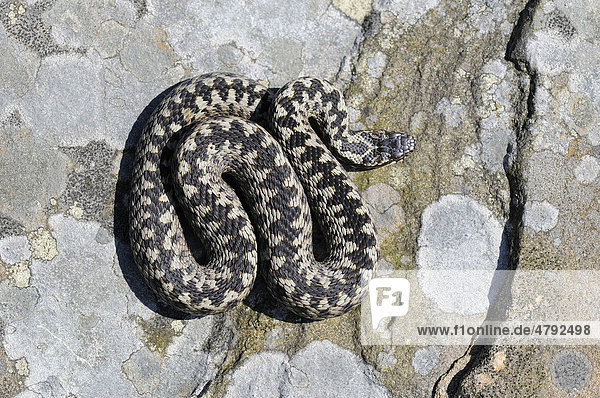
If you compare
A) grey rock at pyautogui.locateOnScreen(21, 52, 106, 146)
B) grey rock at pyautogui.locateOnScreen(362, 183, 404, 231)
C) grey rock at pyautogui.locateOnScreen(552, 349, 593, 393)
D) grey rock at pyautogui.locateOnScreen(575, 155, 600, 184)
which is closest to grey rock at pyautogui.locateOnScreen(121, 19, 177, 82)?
grey rock at pyautogui.locateOnScreen(21, 52, 106, 146)

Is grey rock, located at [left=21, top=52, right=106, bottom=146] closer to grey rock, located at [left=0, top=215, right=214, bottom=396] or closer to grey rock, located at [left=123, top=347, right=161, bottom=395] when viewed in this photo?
grey rock, located at [left=0, top=215, right=214, bottom=396]

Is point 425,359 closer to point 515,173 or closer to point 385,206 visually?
point 385,206

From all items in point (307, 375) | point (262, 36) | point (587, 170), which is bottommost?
point (307, 375)

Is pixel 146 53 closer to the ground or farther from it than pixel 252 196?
farther from it

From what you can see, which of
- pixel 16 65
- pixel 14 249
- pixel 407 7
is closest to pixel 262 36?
pixel 407 7

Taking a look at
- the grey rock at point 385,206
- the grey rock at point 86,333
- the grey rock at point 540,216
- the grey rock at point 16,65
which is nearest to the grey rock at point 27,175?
the grey rock at point 86,333

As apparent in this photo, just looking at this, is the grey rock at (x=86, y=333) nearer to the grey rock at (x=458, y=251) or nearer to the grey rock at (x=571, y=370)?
the grey rock at (x=458, y=251)
